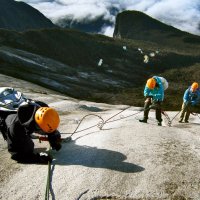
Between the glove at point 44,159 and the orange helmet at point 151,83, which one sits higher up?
the orange helmet at point 151,83

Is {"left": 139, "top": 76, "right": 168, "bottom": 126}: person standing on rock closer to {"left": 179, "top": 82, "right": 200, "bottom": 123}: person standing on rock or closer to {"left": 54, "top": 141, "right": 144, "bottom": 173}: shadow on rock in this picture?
{"left": 179, "top": 82, "right": 200, "bottom": 123}: person standing on rock

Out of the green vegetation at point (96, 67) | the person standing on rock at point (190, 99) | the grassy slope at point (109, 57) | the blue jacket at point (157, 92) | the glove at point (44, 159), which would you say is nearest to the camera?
the glove at point (44, 159)

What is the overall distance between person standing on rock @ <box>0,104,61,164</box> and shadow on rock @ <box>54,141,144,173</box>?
1.68ft

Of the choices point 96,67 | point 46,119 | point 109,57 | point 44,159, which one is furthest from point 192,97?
point 109,57

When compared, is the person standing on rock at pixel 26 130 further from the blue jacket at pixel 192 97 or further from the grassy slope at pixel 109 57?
the grassy slope at pixel 109 57

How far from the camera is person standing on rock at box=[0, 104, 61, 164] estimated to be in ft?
38.6

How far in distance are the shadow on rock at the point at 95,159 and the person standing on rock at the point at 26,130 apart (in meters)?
0.51

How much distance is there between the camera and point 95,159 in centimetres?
1289

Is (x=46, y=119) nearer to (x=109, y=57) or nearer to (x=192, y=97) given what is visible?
(x=192, y=97)

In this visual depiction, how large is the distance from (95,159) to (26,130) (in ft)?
8.13

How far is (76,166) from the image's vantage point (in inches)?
488

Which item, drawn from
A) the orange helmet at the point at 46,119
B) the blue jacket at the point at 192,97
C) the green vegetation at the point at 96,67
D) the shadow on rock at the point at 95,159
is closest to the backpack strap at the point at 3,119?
the shadow on rock at the point at 95,159

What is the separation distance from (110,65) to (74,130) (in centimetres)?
11152

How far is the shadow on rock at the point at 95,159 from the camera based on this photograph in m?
12.2
